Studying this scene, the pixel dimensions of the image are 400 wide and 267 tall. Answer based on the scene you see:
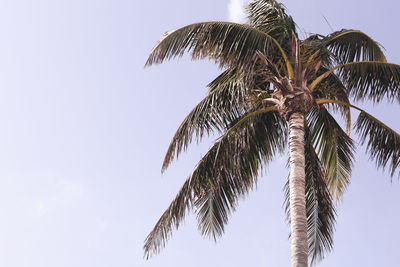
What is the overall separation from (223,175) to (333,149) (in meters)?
2.53

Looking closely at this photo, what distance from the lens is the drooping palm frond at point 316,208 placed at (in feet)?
42.6

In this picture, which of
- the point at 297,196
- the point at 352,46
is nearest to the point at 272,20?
the point at 352,46

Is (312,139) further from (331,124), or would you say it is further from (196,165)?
(196,165)

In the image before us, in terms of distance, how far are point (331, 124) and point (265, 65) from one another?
226 cm

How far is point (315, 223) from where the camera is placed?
13211 millimetres

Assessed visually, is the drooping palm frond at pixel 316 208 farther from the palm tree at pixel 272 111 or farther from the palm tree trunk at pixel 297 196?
the palm tree trunk at pixel 297 196

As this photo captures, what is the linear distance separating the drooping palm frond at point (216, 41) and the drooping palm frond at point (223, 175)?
1439 millimetres

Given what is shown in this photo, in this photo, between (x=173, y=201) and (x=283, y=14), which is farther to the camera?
(x=283, y=14)

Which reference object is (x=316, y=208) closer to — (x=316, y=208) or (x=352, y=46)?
(x=316, y=208)

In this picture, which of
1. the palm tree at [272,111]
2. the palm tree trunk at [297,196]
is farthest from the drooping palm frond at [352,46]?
the palm tree trunk at [297,196]

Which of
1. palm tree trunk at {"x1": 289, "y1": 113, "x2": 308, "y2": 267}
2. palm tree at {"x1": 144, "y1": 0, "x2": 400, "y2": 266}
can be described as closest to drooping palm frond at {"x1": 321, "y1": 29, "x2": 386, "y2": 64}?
palm tree at {"x1": 144, "y1": 0, "x2": 400, "y2": 266}

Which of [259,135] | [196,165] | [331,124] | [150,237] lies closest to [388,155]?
[331,124]

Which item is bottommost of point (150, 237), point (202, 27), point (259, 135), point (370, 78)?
point (150, 237)

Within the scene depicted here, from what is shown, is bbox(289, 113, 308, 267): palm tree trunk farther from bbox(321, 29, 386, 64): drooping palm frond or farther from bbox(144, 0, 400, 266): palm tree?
bbox(321, 29, 386, 64): drooping palm frond
